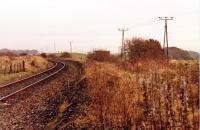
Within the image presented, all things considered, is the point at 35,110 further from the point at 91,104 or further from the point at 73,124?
the point at 73,124

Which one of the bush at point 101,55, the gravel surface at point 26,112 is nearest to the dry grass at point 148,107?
the gravel surface at point 26,112

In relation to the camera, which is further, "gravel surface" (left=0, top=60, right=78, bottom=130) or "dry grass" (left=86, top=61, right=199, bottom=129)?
"gravel surface" (left=0, top=60, right=78, bottom=130)

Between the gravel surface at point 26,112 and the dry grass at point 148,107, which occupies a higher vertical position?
the dry grass at point 148,107

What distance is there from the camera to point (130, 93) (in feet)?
38.1

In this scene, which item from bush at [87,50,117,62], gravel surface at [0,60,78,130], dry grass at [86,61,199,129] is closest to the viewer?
dry grass at [86,61,199,129]

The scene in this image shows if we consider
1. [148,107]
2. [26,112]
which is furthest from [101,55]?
[148,107]

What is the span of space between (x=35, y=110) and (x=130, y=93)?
4.13 m

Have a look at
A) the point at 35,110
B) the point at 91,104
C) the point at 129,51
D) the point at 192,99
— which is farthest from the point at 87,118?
the point at 129,51

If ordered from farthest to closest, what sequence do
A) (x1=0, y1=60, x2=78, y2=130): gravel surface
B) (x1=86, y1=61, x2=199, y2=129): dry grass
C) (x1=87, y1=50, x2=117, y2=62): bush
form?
(x1=87, y1=50, x2=117, y2=62): bush, (x1=0, y1=60, x2=78, y2=130): gravel surface, (x1=86, y1=61, x2=199, y2=129): dry grass

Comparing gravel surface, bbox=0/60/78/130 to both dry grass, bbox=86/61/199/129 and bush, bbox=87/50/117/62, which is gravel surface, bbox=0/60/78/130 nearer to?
dry grass, bbox=86/61/199/129

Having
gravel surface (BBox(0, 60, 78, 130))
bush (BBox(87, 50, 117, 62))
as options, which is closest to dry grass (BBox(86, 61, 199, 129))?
gravel surface (BBox(0, 60, 78, 130))

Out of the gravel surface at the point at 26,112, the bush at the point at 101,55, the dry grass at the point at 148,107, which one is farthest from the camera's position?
the bush at the point at 101,55

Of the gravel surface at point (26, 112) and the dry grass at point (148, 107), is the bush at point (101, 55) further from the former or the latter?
the dry grass at point (148, 107)

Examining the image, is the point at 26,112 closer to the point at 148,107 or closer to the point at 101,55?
the point at 148,107
